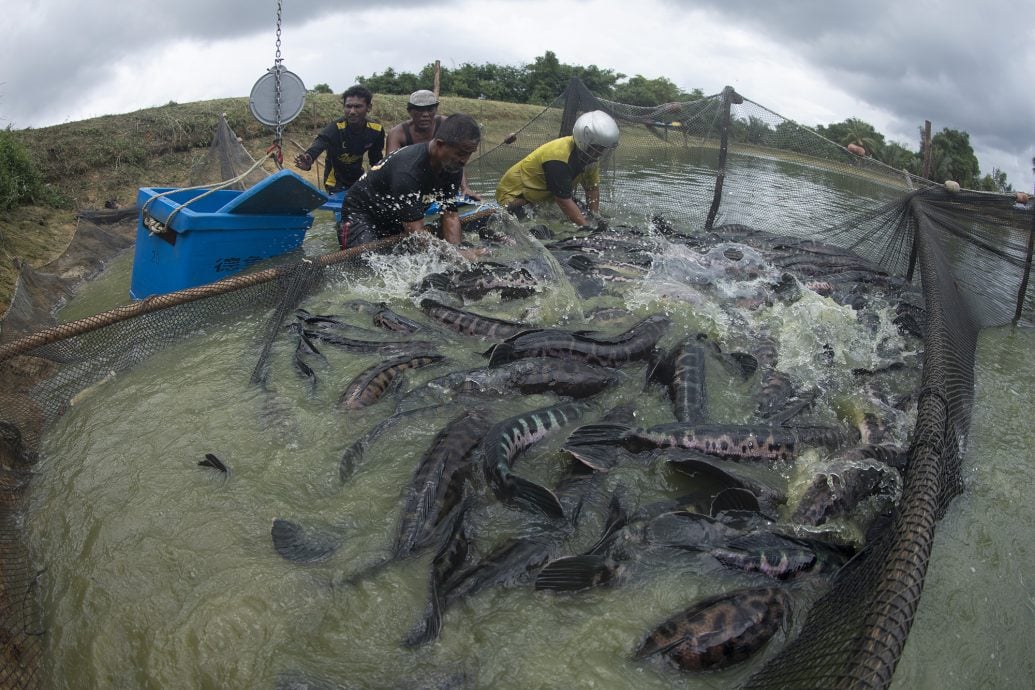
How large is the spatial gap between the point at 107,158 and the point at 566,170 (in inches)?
344

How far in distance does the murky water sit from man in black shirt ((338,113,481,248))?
7.62 ft

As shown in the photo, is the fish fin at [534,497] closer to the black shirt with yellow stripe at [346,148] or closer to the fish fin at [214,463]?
the fish fin at [214,463]

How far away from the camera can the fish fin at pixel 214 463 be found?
356 centimetres

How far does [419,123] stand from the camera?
823 cm

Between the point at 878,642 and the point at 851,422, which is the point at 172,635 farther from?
the point at 851,422

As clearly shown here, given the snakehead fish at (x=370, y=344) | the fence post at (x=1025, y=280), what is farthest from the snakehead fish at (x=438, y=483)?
the fence post at (x=1025, y=280)

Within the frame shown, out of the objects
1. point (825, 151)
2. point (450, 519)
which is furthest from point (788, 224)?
point (450, 519)

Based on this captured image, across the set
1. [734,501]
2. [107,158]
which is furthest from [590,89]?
[734,501]

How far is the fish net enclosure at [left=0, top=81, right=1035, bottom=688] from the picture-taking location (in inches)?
95.3

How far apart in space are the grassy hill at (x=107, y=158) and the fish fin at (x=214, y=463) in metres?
4.12

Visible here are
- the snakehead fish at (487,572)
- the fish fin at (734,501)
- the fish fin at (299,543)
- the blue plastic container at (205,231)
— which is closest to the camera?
the snakehead fish at (487,572)

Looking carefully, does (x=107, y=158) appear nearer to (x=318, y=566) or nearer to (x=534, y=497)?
(x=318, y=566)

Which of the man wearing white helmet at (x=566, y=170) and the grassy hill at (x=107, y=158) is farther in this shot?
the grassy hill at (x=107, y=158)

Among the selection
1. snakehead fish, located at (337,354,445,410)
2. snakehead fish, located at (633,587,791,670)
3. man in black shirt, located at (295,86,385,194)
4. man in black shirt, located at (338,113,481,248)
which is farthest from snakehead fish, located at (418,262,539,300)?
snakehead fish, located at (633,587,791,670)
